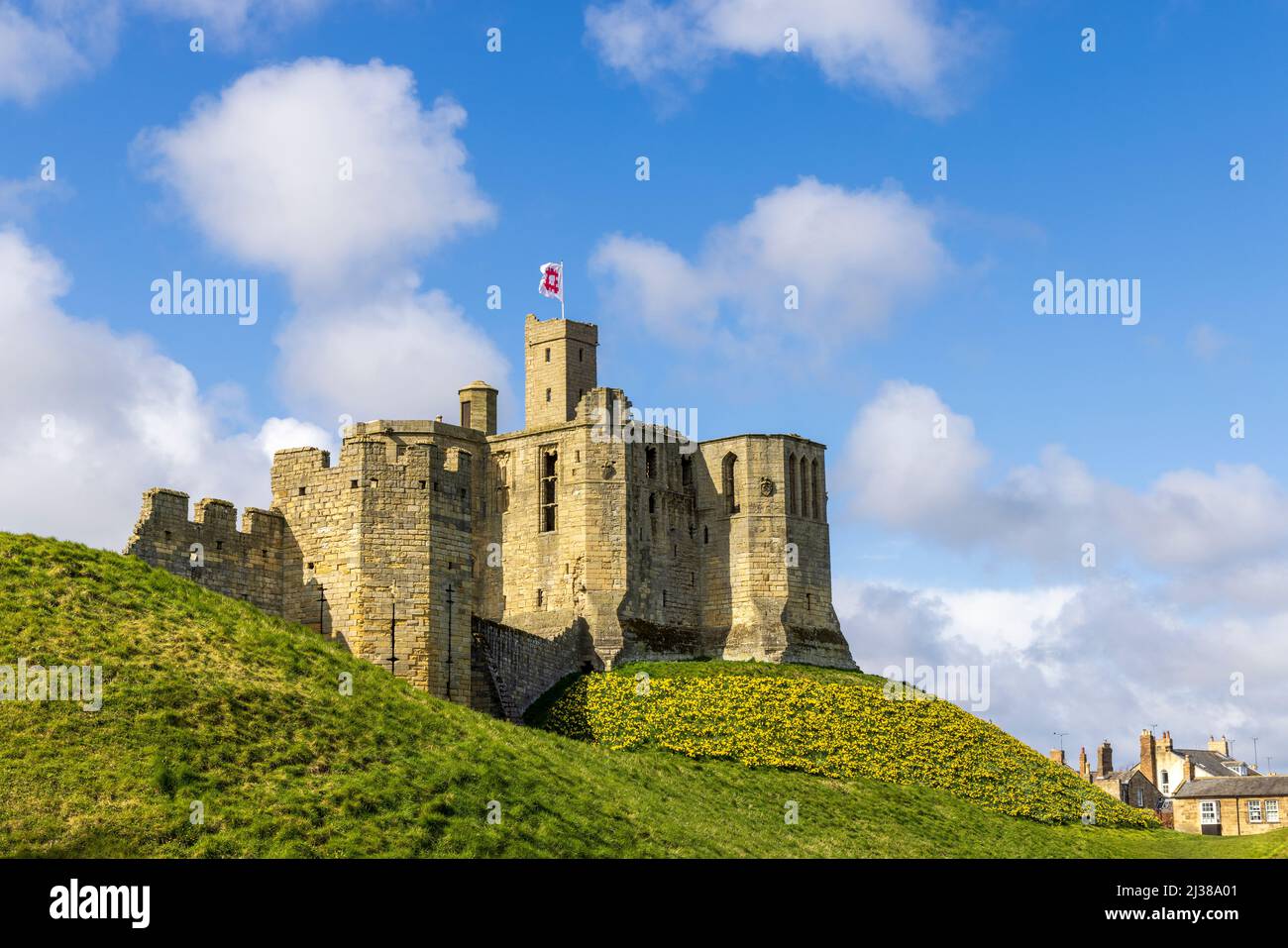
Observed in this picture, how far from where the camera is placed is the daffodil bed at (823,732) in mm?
59375

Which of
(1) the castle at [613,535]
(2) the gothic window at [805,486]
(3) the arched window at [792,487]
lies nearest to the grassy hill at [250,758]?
(1) the castle at [613,535]

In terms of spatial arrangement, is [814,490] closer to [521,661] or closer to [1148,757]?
[521,661]

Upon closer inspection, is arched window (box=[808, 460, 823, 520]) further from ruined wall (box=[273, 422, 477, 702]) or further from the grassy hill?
ruined wall (box=[273, 422, 477, 702])

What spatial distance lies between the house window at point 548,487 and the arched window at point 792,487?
10.3 metres

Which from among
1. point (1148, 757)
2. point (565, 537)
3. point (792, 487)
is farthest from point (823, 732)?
point (1148, 757)

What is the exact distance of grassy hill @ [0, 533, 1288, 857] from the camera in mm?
31828

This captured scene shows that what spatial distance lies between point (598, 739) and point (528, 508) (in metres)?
15.1

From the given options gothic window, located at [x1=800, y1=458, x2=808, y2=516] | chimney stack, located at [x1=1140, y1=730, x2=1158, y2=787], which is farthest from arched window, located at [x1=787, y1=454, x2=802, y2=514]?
chimney stack, located at [x1=1140, y1=730, x2=1158, y2=787]

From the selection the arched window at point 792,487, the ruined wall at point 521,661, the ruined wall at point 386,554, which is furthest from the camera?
the arched window at point 792,487

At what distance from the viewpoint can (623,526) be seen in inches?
2724

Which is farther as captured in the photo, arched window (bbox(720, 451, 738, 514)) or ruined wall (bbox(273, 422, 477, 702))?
arched window (bbox(720, 451, 738, 514))

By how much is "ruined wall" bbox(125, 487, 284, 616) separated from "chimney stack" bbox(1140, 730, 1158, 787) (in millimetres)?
71684

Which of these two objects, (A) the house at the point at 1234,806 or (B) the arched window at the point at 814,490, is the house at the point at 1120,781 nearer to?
(A) the house at the point at 1234,806

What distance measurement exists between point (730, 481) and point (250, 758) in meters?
41.5
